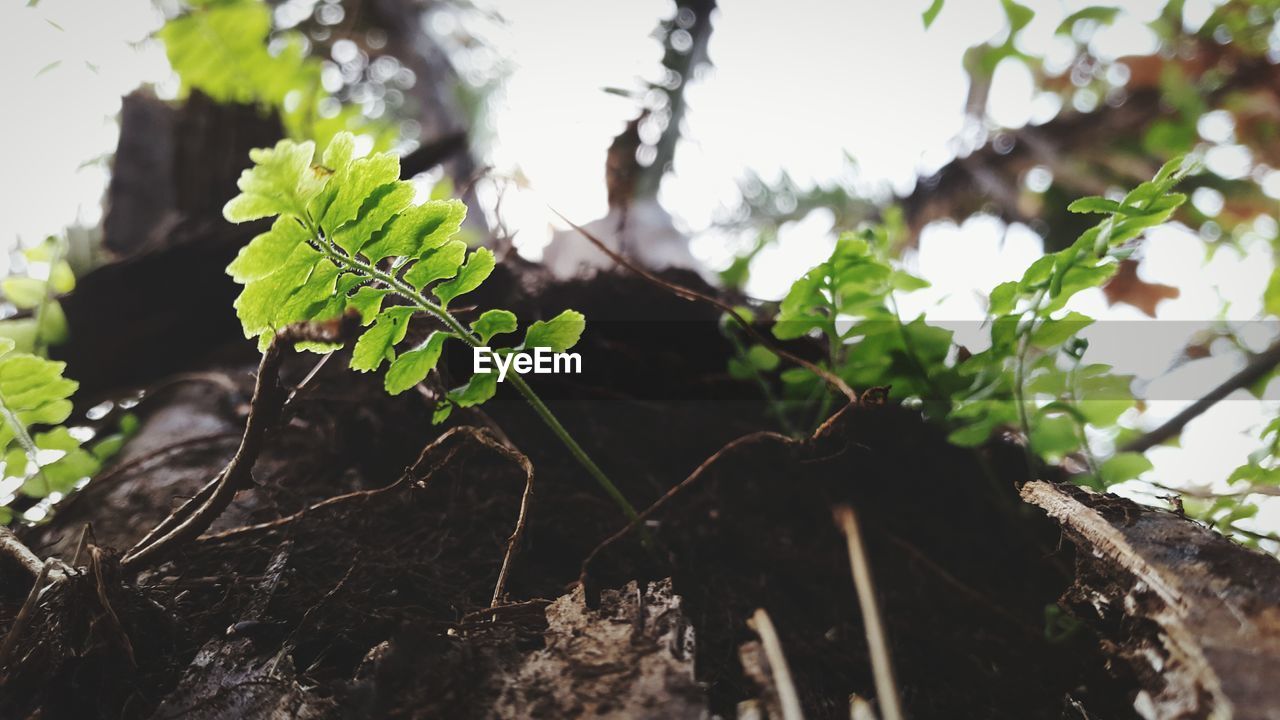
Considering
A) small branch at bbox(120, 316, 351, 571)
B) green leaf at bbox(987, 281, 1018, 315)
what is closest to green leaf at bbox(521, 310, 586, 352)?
small branch at bbox(120, 316, 351, 571)

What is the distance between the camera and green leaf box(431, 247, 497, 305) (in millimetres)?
969

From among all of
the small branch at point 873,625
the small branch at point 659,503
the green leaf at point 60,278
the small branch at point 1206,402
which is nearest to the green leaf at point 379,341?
the small branch at point 659,503

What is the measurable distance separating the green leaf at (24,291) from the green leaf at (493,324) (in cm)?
162

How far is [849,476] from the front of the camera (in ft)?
4.41

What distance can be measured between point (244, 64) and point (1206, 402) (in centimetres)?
310

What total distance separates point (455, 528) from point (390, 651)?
1.15 ft

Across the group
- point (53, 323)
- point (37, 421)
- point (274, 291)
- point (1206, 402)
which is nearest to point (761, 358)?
point (274, 291)

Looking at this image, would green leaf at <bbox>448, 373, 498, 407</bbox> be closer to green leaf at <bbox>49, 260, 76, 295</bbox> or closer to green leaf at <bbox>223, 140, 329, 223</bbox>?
green leaf at <bbox>223, 140, 329, 223</bbox>

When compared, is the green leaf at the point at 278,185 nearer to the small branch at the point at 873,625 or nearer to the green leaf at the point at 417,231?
the green leaf at the point at 417,231

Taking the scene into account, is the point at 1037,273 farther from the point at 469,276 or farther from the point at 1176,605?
the point at 469,276

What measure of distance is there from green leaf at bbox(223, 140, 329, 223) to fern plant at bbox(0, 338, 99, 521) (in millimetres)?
588

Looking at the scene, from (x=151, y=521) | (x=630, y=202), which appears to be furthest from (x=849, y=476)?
(x=630, y=202)

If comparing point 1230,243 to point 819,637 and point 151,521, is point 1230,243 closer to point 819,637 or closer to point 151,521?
point 819,637

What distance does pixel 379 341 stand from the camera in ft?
3.10
